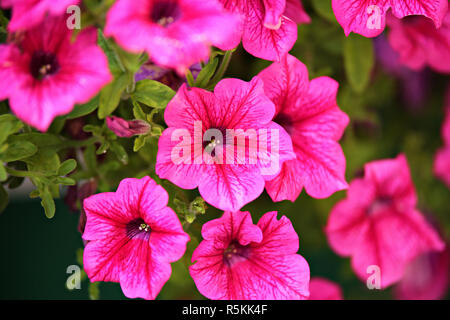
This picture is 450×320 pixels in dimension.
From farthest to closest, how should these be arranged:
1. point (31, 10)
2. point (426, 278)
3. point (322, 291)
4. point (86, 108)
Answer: point (426, 278) → point (322, 291) → point (86, 108) → point (31, 10)

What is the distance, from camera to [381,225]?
716 mm

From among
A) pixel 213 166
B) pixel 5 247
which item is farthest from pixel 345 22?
pixel 5 247

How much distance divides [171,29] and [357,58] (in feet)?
1.20

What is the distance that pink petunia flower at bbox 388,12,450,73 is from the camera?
65 centimetres

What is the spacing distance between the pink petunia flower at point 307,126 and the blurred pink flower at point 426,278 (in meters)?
0.46

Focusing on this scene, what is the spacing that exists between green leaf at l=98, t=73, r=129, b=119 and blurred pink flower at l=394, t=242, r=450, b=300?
0.70 metres

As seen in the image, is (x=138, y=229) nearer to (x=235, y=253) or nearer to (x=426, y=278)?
(x=235, y=253)

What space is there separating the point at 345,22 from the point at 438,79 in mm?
574

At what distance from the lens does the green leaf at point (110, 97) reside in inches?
18.3

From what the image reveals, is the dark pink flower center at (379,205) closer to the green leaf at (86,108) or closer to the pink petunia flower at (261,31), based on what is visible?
the pink petunia flower at (261,31)

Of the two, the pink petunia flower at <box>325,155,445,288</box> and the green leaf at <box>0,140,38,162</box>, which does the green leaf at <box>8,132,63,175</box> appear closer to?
the green leaf at <box>0,140,38,162</box>

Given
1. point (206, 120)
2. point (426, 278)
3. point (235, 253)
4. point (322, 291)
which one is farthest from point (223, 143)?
point (426, 278)

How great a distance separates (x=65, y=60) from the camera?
43 centimetres

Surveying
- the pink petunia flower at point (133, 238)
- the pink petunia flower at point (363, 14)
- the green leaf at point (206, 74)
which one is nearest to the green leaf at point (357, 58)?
the pink petunia flower at point (363, 14)
